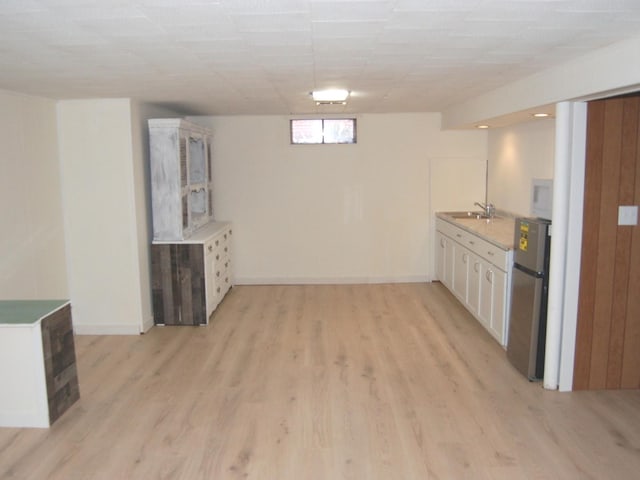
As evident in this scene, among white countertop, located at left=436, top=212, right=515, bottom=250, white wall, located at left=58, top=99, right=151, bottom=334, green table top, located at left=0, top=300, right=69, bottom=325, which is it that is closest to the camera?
green table top, located at left=0, top=300, right=69, bottom=325

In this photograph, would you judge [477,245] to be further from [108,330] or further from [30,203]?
[30,203]

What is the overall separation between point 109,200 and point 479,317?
12.0ft

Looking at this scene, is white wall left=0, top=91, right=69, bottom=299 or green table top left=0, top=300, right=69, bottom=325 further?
white wall left=0, top=91, right=69, bottom=299

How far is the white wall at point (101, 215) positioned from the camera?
4859 millimetres

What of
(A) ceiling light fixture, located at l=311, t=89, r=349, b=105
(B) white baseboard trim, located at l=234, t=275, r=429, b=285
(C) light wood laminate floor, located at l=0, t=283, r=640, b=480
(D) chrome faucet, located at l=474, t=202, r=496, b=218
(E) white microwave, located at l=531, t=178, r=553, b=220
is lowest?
(C) light wood laminate floor, located at l=0, t=283, r=640, b=480

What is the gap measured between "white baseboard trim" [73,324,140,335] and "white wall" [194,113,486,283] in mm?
2109

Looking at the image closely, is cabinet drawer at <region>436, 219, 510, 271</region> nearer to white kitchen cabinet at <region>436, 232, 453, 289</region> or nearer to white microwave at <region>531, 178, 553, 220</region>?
white kitchen cabinet at <region>436, 232, 453, 289</region>

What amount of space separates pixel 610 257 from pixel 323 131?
4066 millimetres

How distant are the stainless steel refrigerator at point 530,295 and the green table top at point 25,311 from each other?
3.22 metres

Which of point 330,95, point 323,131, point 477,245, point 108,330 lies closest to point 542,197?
point 477,245

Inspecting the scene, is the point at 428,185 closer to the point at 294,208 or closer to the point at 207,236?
the point at 294,208

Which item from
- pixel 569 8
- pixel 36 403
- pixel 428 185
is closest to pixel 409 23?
pixel 569 8

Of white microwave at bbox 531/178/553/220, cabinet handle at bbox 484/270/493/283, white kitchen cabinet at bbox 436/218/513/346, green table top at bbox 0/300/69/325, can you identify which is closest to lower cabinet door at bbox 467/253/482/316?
white kitchen cabinet at bbox 436/218/513/346

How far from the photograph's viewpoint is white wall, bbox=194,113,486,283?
684cm
